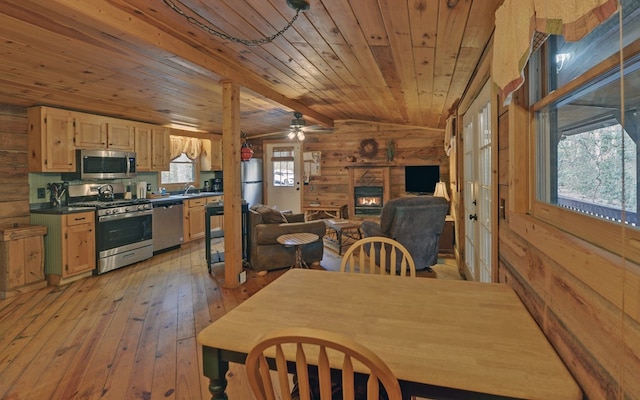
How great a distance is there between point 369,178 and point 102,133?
4839 millimetres

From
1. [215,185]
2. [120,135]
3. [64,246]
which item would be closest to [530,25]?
[64,246]

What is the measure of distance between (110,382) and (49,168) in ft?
10.5

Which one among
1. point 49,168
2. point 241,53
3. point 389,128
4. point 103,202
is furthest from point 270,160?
point 241,53

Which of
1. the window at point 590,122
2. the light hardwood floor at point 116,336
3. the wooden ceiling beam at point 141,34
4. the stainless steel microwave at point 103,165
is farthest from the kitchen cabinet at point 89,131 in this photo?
the window at point 590,122

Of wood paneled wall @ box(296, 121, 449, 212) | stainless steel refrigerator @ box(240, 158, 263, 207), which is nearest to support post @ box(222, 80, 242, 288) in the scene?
stainless steel refrigerator @ box(240, 158, 263, 207)

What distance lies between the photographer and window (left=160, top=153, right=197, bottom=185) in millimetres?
6277

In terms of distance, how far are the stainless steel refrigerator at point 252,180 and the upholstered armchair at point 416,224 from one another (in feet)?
12.9

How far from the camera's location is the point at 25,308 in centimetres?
318

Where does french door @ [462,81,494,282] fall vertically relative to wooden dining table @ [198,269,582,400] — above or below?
above

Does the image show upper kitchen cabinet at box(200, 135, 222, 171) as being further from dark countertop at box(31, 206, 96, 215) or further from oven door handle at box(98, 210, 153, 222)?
dark countertop at box(31, 206, 96, 215)

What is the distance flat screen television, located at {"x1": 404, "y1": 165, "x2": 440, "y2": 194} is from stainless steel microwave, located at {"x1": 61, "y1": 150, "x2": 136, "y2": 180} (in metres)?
5.03

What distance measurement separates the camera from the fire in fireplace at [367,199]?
7.02m

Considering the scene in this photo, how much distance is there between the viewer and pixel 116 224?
438cm

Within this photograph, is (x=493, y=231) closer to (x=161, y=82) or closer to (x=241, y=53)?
(x=241, y=53)
